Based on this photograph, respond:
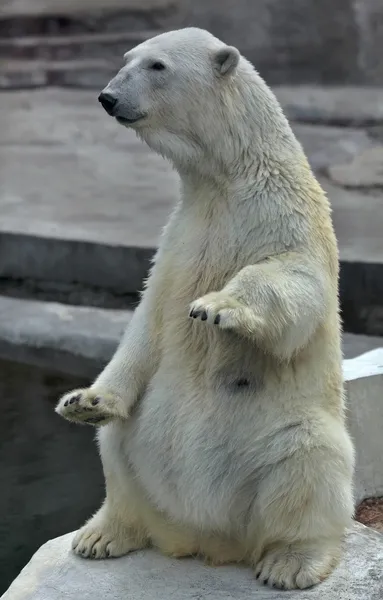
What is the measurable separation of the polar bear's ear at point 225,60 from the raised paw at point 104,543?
3.45 ft

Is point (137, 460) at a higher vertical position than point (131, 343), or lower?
lower

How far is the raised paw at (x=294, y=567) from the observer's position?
6.19ft

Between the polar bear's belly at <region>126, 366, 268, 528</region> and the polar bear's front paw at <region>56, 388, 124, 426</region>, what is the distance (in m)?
0.09

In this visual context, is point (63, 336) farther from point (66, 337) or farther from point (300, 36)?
point (300, 36)

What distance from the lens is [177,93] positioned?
6.00ft

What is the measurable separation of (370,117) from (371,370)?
4.64 meters

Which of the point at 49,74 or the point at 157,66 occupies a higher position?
the point at 49,74

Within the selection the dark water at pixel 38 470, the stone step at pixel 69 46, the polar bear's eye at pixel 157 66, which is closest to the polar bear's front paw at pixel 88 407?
the polar bear's eye at pixel 157 66

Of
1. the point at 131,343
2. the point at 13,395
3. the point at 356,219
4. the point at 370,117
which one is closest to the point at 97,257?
the point at 13,395

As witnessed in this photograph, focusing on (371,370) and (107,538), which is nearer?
(107,538)

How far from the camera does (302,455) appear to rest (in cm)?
185

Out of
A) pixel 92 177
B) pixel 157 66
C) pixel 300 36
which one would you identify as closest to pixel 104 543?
pixel 157 66

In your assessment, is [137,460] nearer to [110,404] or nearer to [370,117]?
[110,404]

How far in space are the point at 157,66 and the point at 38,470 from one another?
258 cm
